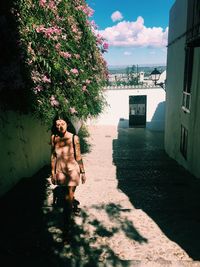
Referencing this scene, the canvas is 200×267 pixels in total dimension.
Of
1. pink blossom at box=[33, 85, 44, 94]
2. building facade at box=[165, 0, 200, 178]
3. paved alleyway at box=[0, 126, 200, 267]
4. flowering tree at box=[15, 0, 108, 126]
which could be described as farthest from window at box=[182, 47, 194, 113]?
pink blossom at box=[33, 85, 44, 94]

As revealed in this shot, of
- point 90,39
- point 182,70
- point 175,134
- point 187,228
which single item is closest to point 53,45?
point 90,39

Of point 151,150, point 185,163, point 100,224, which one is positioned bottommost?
point 151,150

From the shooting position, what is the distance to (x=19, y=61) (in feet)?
19.7

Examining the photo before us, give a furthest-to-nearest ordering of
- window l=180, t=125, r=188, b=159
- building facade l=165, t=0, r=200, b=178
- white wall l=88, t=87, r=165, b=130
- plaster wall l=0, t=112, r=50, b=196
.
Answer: white wall l=88, t=87, r=165, b=130 < window l=180, t=125, r=188, b=159 < building facade l=165, t=0, r=200, b=178 < plaster wall l=0, t=112, r=50, b=196

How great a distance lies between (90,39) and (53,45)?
3977 millimetres

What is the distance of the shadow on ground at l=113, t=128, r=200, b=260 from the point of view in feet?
14.1

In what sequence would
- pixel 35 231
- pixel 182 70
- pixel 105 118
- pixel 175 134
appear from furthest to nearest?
pixel 105 118
pixel 175 134
pixel 182 70
pixel 35 231

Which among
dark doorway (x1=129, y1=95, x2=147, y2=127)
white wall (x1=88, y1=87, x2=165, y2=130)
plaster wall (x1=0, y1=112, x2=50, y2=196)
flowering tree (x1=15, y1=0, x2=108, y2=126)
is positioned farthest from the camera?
dark doorway (x1=129, y1=95, x2=147, y2=127)

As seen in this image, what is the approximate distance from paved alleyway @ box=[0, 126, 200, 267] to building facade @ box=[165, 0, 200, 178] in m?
2.24

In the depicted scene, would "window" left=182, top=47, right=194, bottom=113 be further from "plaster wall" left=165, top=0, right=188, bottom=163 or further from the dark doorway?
the dark doorway

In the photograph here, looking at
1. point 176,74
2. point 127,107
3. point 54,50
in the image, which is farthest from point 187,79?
point 127,107

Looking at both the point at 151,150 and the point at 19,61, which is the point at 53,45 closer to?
the point at 19,61

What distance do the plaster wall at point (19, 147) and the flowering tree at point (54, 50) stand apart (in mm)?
652

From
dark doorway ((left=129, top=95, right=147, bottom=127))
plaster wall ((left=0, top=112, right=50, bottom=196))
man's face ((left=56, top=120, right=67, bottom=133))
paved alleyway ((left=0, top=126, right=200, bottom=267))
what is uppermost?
man's face ((left=56, top=120, right=67, bottom=133))
